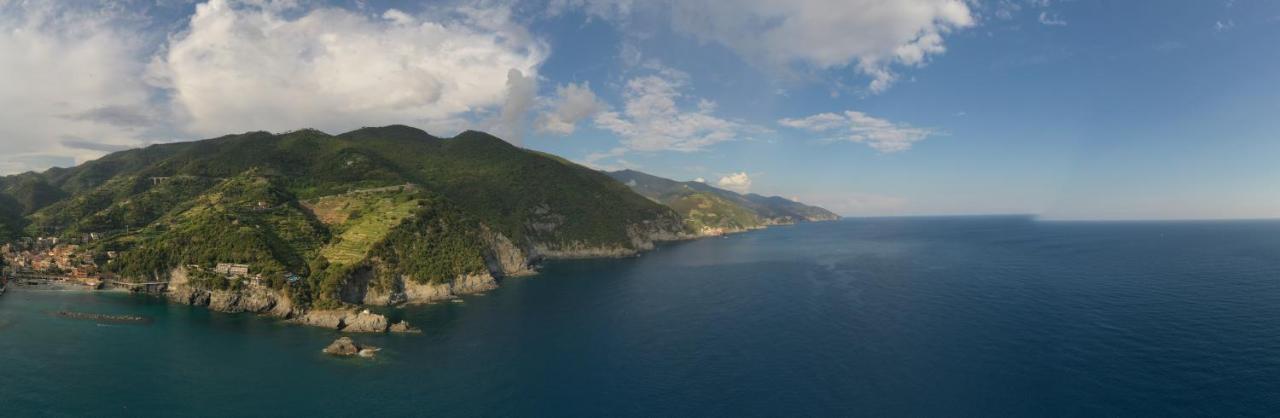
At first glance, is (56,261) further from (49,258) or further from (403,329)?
(403,329)

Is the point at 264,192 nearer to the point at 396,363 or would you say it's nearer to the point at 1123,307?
the point at 396,363

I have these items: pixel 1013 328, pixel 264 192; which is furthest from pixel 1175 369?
pixel 264 192

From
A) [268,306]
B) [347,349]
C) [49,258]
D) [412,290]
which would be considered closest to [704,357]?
[347,349]

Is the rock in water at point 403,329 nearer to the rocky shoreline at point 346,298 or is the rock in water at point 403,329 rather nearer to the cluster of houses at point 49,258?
the rocky shoreline at point 346,298

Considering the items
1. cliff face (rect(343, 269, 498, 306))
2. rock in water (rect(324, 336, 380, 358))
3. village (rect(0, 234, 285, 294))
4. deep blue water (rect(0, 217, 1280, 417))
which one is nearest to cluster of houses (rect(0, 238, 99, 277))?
village (rect(0, 234, 285, 294))

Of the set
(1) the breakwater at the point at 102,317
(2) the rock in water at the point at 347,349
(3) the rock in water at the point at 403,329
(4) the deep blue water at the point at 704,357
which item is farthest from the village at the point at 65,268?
(2) the rock in water at the point at 347,349

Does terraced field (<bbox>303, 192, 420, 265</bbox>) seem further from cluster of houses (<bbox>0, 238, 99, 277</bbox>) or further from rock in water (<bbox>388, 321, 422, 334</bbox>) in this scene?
cluster of houses (<bbox>0, 238, 99, 277</bbox>)
